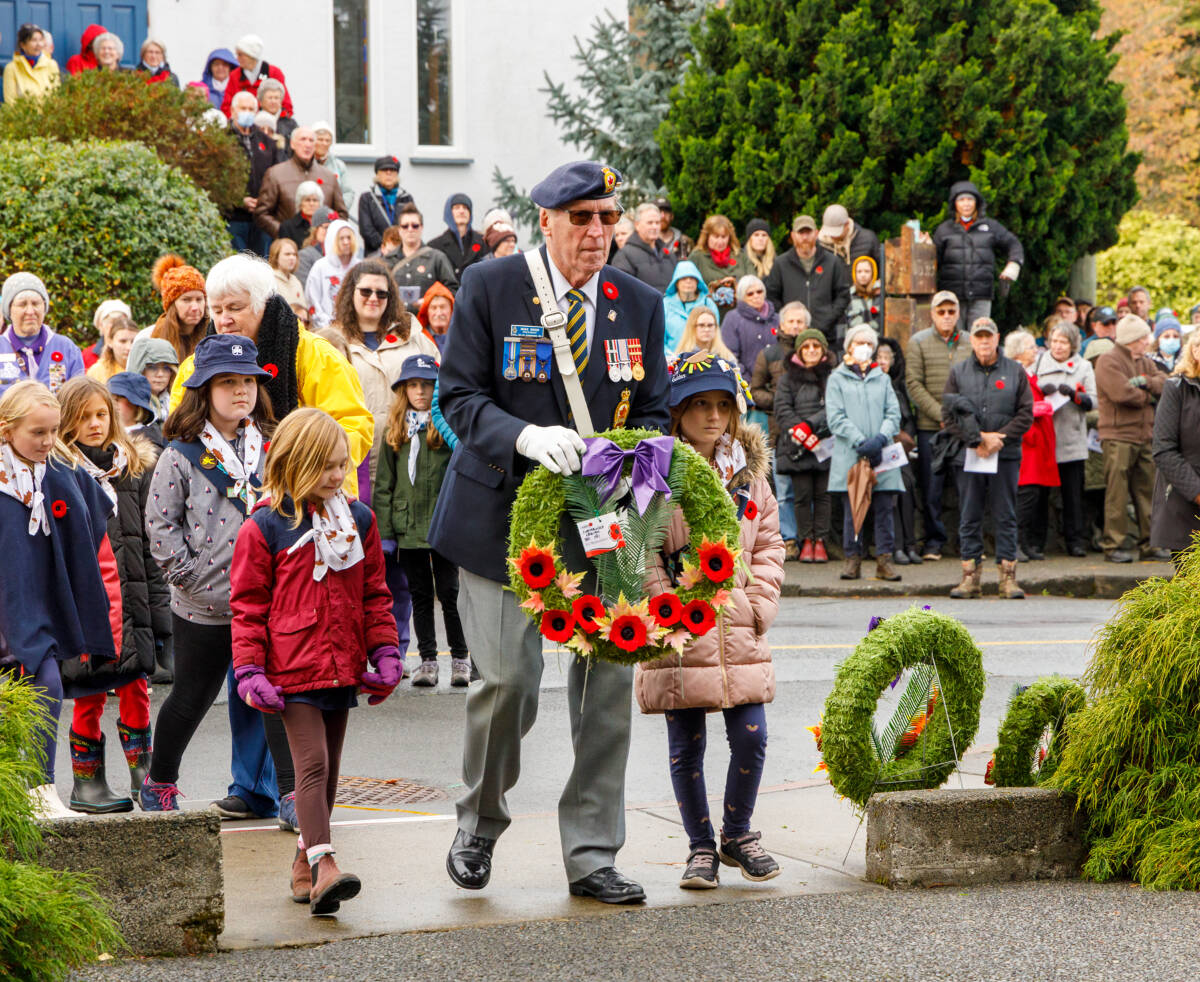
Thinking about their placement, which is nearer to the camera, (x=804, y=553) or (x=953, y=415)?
(x=953, y=415)

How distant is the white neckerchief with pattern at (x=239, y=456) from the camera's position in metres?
6.44

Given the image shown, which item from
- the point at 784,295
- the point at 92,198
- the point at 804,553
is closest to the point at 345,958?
the point at 92,198

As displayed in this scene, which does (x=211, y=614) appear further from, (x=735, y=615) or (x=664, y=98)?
(x=664, y=98)

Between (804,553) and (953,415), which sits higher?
(953,415)

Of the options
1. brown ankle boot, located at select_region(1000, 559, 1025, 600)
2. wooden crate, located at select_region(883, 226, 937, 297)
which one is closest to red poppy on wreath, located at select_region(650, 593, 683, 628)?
brown ankle boot, located at select_region(1000, 559, 1025, 600)

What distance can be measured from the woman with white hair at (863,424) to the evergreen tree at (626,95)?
7.04 metres

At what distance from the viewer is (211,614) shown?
637cm

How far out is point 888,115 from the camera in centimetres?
1855

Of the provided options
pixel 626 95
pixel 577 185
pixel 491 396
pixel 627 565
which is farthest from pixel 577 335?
pixel 626 95

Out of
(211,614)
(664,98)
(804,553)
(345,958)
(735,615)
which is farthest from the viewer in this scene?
(664,98)

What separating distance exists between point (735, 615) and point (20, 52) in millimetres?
14589

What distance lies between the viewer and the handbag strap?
219 inches

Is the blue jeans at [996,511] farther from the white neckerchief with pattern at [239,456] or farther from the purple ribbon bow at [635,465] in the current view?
the purple ribbon bow at [635,465]

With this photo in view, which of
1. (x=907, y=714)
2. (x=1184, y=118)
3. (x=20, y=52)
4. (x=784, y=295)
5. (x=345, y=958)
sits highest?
(x=1184, y=118)
